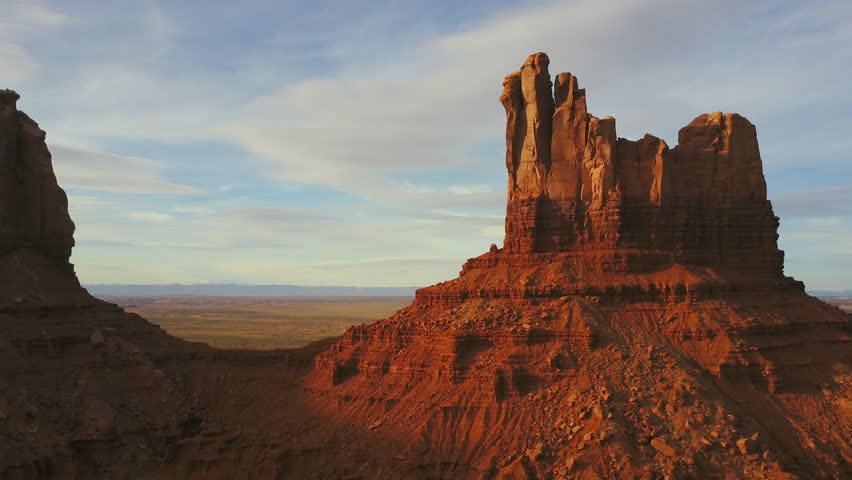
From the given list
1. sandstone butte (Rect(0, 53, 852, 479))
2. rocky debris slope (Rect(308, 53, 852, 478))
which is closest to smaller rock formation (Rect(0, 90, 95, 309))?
sandstone butte (Rect(0, 53, 852, 479))

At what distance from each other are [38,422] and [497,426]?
28.2 metres

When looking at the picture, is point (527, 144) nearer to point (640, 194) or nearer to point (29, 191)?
point (640, 194)

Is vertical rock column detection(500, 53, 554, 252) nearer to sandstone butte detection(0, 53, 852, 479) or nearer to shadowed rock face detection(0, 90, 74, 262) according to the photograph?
sandstone butte detection(0, 53, 852, 479)

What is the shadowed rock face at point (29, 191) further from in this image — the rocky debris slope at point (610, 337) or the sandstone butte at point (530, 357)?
the rocky debris slope at point (610, 337)

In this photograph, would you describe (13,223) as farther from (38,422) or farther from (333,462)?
(333,462)

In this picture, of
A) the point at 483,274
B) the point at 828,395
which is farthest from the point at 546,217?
the point at 828,395

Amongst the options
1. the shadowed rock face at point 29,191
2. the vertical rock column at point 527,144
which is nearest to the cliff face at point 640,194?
the vertical rock column at point 527,144

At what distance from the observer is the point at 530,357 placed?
5066 centimetres

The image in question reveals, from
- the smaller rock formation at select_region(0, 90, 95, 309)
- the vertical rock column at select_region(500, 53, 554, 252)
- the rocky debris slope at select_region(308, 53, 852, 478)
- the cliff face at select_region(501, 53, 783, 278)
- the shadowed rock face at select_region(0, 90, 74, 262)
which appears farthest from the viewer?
the shadowed rock face at select_region(0, 90, 74, 262)

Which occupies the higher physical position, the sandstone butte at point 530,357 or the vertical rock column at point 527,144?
the vertical rock column at point 527,144

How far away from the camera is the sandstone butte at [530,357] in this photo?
45469mm

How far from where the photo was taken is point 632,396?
1832 inches

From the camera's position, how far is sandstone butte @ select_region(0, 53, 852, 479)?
1790 inches

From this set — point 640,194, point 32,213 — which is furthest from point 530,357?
point 32,213
